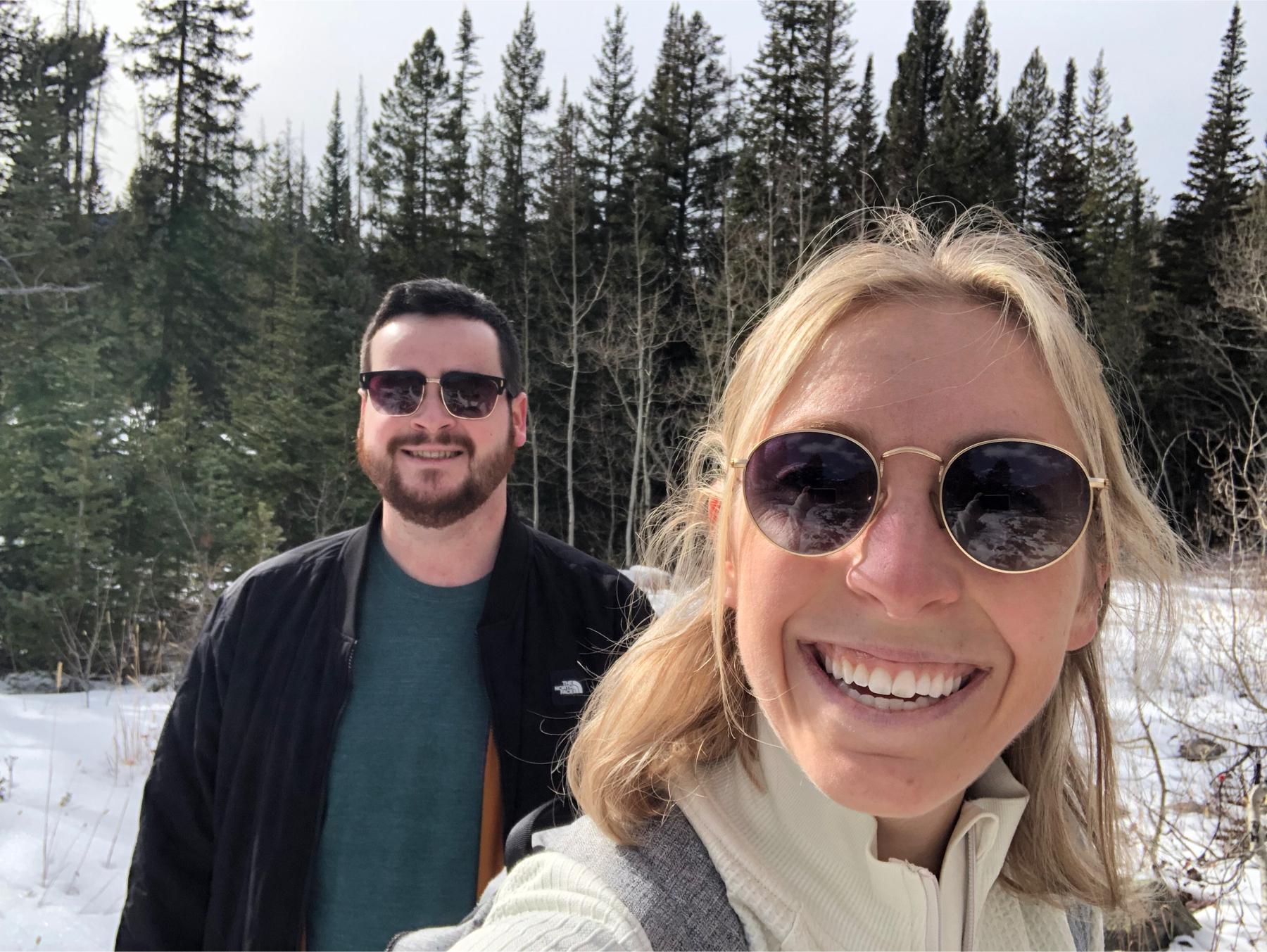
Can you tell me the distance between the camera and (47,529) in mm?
14633

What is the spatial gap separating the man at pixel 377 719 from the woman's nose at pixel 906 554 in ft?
5.18

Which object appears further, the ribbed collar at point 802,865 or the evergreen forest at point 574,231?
the evergreen forest at point 574,231

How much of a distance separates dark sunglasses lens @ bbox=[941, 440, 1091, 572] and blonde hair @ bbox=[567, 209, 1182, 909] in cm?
9

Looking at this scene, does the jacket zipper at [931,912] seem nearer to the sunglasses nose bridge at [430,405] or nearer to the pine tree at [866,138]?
the sunglasses nose bridge at [430,405]

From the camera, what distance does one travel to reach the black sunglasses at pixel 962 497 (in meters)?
0.99

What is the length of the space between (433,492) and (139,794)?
4254 millimetres

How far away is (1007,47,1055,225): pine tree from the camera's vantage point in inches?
1405

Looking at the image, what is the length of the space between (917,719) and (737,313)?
2394 centimetres

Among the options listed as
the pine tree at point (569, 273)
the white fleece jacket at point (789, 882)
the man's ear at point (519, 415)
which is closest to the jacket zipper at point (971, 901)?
A: the white fleece jacket at point (789, 882)

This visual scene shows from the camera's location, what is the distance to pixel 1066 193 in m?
31.6

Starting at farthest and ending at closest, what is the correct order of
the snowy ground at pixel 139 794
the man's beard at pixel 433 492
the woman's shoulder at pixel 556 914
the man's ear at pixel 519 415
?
the snowy ground at pixel 139 794 < the man's ear at pixel 519 415 < the man's beard at pixel 433 492 < the woman's shoulder at pixel 556 914

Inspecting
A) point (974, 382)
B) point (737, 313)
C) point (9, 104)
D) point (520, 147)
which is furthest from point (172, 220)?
point (974, 382)

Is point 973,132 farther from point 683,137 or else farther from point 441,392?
point 441,392

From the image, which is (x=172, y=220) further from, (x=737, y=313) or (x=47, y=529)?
(x=737, y=313)
